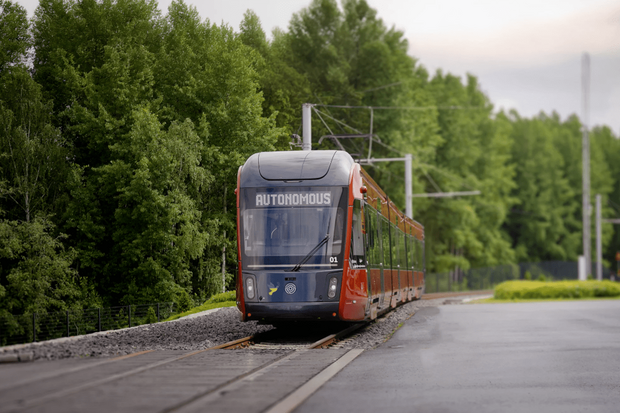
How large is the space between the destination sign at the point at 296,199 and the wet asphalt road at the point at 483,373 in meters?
3.17

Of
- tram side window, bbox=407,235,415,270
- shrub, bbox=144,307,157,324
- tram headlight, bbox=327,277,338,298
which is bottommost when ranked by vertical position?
shrub, bbox=144,307,157,324

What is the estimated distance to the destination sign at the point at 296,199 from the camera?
57.6 ft

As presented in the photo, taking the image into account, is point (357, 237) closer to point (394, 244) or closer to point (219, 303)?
point (394, 244)

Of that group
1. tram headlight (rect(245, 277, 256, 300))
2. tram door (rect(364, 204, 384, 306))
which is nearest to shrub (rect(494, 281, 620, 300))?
tram door (rect(364, 204, 384, 306))

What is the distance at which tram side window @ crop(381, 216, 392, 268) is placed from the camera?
23.0 meters

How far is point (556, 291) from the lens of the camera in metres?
44.5

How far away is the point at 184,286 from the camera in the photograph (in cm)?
4384

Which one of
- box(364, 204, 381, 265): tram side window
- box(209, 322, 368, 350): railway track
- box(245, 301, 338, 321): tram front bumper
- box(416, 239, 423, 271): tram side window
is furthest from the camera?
box(416, 239, 423, 271): tram side window

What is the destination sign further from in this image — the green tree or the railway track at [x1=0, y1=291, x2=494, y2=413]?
the green tree

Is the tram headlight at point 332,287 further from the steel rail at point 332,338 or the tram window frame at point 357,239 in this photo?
the steel rail at point 332,338

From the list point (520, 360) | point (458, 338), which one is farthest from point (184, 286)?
point (520, 360)

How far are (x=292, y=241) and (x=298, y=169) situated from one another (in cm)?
158

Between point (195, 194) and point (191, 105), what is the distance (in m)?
6.35

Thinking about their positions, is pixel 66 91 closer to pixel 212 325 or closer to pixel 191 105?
pixel 191 105
